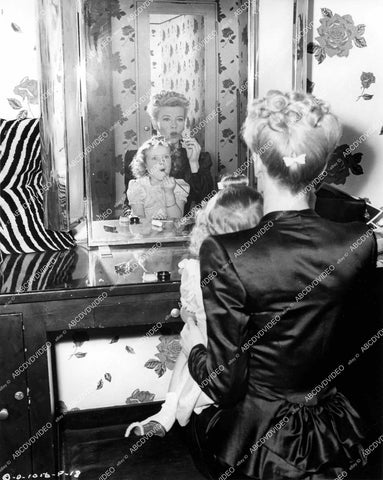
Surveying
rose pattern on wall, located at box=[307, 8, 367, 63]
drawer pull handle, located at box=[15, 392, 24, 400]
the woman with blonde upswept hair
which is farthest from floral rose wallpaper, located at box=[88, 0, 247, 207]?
the woman with blonde upswept hair

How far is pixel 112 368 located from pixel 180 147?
929 millimetres

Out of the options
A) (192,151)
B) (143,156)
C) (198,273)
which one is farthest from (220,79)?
(198,273)

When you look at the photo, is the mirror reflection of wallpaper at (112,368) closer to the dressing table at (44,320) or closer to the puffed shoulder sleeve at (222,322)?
the dressing table at (44,320)

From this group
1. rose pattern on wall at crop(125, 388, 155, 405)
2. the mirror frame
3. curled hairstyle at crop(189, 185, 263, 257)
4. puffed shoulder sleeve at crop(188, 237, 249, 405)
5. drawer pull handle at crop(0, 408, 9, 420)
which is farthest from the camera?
rose pattern on wall at crop(125, 388, 155, 405)

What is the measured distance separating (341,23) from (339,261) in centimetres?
143

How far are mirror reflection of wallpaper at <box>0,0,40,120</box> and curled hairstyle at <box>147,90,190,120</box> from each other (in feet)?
1.34

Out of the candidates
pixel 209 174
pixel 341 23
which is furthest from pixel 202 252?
pixel 341 23

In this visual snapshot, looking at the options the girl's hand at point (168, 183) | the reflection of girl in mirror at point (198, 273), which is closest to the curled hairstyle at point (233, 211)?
the reflection of girl in mirror at point (198, 273)

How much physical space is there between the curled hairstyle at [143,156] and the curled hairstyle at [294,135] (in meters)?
0.88

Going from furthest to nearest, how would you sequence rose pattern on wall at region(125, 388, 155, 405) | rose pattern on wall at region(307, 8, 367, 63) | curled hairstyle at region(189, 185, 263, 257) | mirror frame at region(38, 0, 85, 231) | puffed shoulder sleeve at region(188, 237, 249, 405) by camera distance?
1. rose pattern on wall at region(125, 388, 155, 405)
2. rose pattern on wall at region(307, 8, 367, 63)
3. mirror frame at region(38, 0, 85, 231)
4. curled hairstyle at region(189, 185, 263, 257)
5. puffed shoulder sleeve at region(188, 237, 249, 405)

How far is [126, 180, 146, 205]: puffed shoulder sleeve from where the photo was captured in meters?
2.16

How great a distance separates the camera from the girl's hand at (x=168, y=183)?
7.19 feet

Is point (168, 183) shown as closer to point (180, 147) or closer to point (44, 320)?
point (180, 147)

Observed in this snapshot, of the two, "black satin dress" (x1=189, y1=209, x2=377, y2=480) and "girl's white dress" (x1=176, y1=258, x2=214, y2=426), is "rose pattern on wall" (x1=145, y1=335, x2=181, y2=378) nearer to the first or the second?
"girl's white dress" (x1=176, y1=258, x2=214, y2=426)
